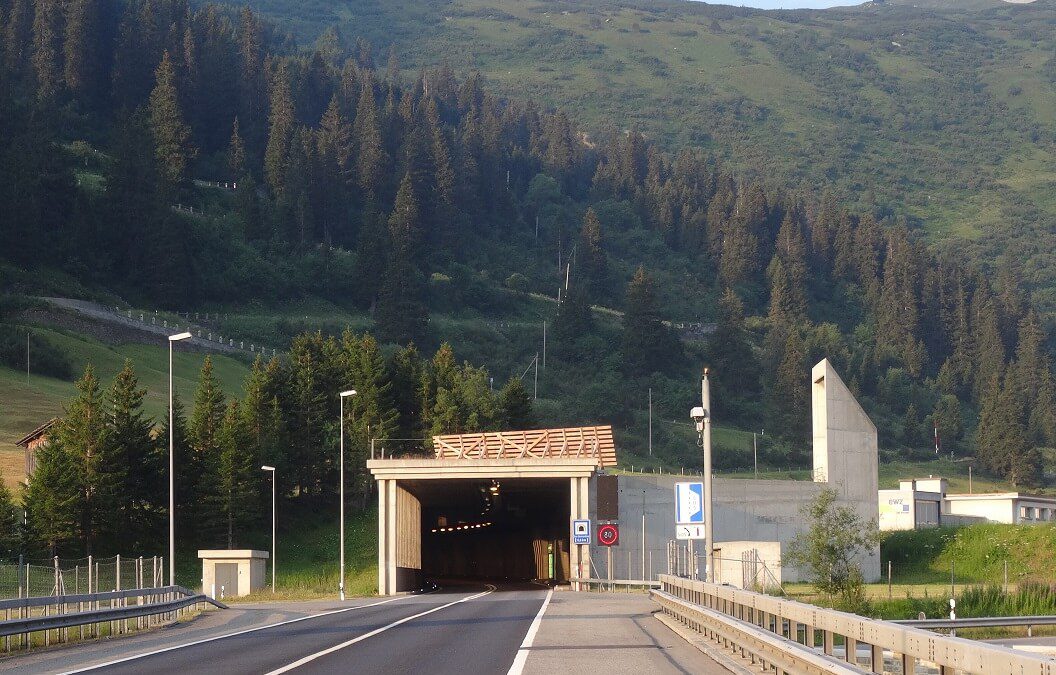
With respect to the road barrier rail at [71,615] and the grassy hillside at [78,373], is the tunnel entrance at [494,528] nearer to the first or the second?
the grassy hillside at [78,373]

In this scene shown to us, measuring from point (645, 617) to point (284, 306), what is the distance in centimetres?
15068

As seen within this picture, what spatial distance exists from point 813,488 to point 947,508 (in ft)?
119

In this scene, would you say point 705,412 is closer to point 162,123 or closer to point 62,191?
point 62,191

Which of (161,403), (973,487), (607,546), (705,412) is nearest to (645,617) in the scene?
(705,412)

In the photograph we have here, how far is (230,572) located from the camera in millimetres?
65500

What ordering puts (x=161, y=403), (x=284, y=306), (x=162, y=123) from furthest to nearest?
(x=162, y=123) < (x=284, y=306) < (x=161, y=403)

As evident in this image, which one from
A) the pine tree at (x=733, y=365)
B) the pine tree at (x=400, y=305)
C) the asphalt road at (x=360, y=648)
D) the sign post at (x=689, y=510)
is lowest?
the asphalt road at (x=360, y=648)

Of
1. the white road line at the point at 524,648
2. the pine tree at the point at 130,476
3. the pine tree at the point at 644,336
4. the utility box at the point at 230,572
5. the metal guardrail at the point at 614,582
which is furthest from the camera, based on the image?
the pine tree at the point at 644,336

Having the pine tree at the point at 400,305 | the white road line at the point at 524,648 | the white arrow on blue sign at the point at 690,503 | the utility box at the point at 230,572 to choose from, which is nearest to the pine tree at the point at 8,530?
the utility box at the point at 230,572

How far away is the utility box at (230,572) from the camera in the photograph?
6481 cm

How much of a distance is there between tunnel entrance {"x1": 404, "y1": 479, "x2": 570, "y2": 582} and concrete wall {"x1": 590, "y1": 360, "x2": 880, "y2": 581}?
5.49 metres

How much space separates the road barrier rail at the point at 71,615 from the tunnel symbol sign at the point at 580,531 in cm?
2767

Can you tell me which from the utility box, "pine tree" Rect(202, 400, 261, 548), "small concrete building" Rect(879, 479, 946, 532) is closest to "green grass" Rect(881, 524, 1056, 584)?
"small concrete building" Rect(879, 479, 946, 532)

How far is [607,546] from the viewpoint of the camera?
66438mm
